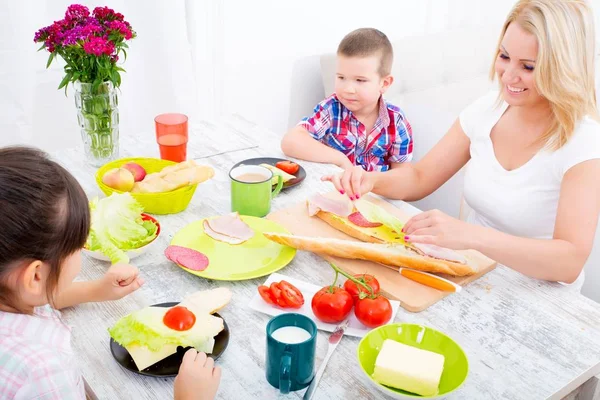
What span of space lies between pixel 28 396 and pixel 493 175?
137 cm

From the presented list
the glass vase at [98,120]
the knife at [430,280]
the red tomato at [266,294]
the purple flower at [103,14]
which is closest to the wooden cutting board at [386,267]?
the knife at [430,280]

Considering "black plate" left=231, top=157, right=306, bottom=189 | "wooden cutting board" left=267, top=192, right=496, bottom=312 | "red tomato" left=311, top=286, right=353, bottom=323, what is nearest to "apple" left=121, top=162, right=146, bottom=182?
"black plate" left=231, top=157, right=306, bottom=189

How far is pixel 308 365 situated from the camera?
1.12 meters

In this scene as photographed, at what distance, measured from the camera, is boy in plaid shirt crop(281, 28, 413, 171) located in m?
2.37

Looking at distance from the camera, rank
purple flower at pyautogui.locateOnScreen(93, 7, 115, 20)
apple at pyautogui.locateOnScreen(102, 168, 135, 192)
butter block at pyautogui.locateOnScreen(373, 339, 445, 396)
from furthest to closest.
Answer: purple flower at pyautogui.locateOnScreen(93, 7, 115, 20) → apple at pyautogui.locateOnScreen(102, 168, 135, 192) → butter block at pyautogui.locateOnScreen(373, 339, 445, 396)

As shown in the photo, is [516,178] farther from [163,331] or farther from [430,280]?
[163,331]

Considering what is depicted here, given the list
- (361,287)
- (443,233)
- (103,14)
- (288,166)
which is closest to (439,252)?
(443,233)

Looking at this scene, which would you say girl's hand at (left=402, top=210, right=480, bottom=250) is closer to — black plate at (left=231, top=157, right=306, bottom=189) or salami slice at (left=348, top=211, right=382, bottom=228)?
salami slice at (left=348, top=211, right=382, bottom=228)

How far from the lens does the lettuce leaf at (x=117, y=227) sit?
1490mm

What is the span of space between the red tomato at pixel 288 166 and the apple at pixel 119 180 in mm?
458

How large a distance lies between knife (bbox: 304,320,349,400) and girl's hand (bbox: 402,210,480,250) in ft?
1.00

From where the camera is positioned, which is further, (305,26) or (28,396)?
(305,26)

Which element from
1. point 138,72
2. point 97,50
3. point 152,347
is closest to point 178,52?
point 138,72

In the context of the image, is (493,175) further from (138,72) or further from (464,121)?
(138,72)
